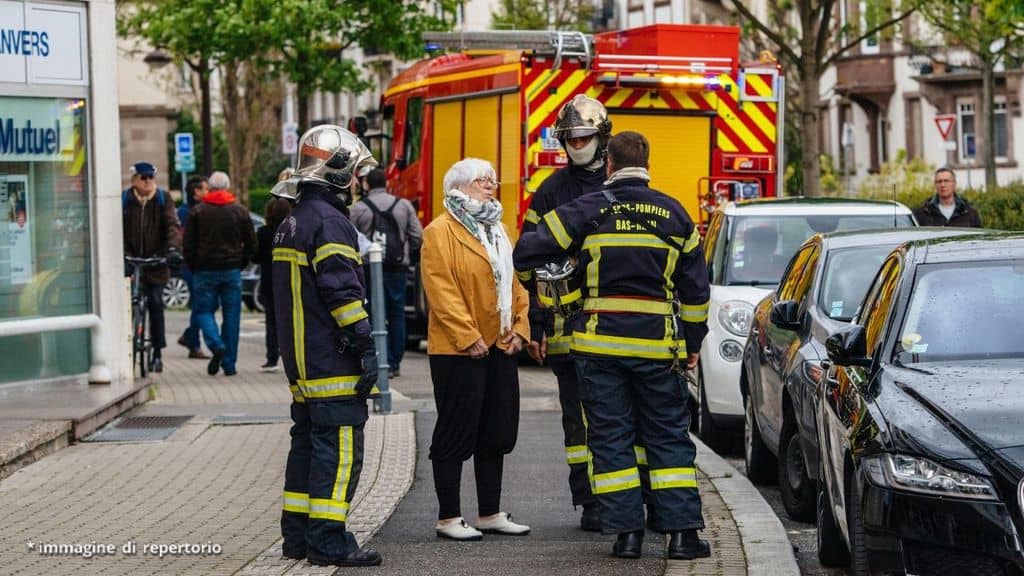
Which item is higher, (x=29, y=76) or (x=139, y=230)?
(x=29, y=76)

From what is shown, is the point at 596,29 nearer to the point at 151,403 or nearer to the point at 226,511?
the point at 151,403

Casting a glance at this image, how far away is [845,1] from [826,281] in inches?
1766

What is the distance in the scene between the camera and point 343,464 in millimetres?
7625

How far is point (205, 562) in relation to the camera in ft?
25.3

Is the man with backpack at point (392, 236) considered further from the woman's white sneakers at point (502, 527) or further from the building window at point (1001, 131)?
the building window at point (1001, 131)

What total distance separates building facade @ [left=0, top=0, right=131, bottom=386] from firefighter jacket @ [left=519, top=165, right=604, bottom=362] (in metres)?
5.44

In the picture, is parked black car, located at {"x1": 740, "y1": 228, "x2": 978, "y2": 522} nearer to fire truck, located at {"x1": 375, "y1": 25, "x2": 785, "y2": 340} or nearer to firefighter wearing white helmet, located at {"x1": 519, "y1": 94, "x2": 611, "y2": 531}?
firefighter wearing white helmet, located at {"x1": 519, "y1": 94, "x2": 611, "y2": 531}

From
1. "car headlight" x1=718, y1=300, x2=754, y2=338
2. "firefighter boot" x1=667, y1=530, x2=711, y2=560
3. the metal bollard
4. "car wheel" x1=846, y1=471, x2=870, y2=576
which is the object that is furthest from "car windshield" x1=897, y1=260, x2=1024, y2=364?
the metal bollard

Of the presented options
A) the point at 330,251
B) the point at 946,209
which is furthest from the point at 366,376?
the point at 946,209

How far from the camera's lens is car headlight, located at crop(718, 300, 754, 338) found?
39.3 ft

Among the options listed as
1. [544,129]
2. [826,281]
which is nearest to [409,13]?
[544,129]

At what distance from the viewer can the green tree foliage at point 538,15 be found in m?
45.3

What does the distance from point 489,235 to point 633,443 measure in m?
1.24

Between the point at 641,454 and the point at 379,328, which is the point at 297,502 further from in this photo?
the point at 379,328
